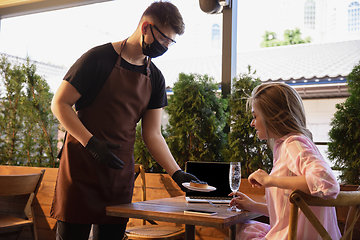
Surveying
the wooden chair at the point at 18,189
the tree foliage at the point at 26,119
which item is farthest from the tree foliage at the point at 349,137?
the tree foliage at the point at 26,119

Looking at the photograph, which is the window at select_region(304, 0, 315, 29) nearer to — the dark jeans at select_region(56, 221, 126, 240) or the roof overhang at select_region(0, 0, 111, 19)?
the roof overhang at select_region(0, 0, 111, 19)

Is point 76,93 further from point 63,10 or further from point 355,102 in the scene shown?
point 63,10

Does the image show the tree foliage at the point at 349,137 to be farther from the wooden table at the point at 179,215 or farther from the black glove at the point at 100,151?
the black glove at the point at 100,151

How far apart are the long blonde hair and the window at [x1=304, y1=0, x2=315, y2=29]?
10.9 metres

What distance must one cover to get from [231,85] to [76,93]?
1.99 m

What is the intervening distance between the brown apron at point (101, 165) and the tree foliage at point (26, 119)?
8.63 feet

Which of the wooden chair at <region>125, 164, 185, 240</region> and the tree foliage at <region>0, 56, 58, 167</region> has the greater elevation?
the tree foliage at <region>0, 56, 58, 167</region>

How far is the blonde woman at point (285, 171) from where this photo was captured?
1.19 m

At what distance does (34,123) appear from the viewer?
430 cm

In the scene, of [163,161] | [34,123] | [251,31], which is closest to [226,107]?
[163,161]

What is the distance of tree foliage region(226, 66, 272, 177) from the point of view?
9.77ft

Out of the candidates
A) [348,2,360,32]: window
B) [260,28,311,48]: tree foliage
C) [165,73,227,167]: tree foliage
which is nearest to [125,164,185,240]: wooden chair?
[165,73,227,167]: tree foliage

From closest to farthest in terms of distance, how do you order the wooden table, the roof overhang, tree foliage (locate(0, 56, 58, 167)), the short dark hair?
1. the wooden table
2. the short dark hair
3. tree foliage (locate(0, 56, 58, 167))
4. the roof overhang

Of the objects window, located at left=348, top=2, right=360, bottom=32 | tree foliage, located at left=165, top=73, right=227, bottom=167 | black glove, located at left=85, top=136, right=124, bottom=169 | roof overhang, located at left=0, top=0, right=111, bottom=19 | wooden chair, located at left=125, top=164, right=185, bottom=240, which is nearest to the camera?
black glove, located at left=85, top=136, right=124, bottom=169
